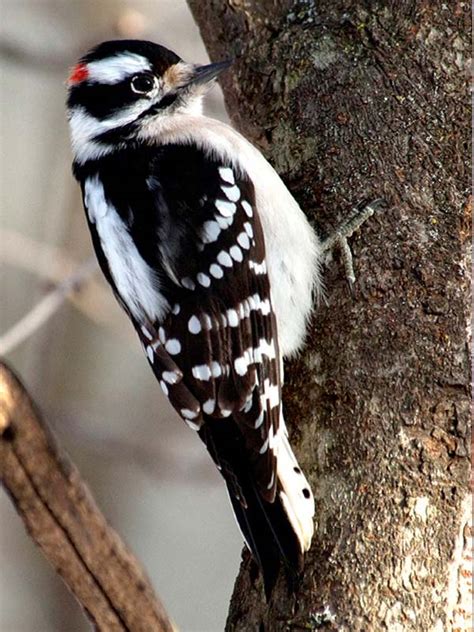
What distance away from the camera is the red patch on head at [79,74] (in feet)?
11.7

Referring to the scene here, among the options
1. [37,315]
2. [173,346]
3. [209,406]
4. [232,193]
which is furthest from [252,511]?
[37,315]

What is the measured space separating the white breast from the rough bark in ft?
2.55

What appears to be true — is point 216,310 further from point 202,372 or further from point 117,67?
point 117,67

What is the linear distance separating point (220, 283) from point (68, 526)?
93 centimetres

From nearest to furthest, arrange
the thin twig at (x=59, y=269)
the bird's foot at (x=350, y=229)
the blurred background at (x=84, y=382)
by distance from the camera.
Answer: the bird's foot at (x=350, y=229) < the thin twig at (x=59, y=269) < the blurred background at (x=84, y=382)

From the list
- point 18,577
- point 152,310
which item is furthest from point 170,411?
point 152,310

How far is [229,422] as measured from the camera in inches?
118

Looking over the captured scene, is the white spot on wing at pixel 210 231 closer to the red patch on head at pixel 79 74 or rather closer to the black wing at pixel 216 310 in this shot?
the black wing at pixel 216 310

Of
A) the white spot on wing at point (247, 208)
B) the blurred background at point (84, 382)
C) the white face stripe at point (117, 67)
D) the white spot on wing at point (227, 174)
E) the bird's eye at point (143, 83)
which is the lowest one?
the blurred background at point (84, 382)

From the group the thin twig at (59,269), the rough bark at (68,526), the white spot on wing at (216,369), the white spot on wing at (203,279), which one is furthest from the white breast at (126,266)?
the thin twig at (59,269)

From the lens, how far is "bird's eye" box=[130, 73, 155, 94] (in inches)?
139

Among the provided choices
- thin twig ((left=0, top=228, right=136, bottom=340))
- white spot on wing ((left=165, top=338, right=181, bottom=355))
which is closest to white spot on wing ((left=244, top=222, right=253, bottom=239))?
white spot on wing ((left=165, top=338, right=181, bottom=355))

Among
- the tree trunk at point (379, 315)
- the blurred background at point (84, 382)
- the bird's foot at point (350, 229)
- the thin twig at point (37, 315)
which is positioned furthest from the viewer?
the blurred background at point (84, 382)

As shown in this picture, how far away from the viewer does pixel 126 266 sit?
3.21 meters
